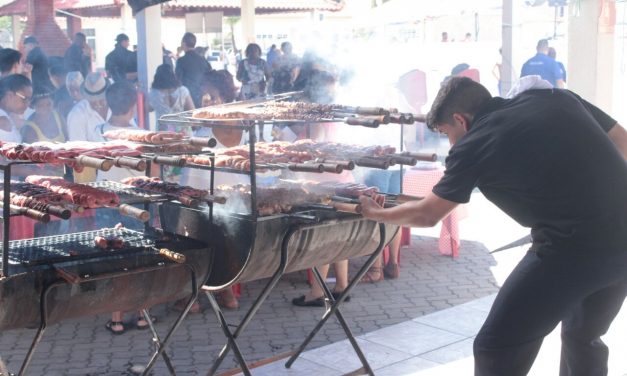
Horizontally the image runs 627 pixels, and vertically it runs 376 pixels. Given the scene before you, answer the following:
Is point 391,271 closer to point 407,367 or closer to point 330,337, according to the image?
point 330,337

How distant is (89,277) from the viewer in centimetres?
337

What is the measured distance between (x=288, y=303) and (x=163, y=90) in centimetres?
307

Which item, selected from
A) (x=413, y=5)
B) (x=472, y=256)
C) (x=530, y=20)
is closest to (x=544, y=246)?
(x=472, y=256)

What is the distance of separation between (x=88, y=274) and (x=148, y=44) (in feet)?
20.1

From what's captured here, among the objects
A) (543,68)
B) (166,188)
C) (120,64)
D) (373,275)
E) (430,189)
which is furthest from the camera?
(543,68)

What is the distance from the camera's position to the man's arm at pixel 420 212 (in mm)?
3395

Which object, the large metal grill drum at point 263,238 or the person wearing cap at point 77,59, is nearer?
the large metal grill drum at point 263,238

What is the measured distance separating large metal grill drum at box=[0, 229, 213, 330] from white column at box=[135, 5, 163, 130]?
17.4 ft

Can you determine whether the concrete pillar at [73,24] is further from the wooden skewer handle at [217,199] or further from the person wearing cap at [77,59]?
the wooden skewer handle at [217,199]

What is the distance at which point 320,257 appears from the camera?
440cm

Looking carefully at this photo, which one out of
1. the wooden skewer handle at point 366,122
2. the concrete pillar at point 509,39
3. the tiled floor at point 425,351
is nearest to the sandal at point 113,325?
the tiled floor at point 425,351

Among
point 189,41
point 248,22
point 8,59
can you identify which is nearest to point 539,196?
point 8,59

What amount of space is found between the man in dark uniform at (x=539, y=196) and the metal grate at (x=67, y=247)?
1567 millimetres

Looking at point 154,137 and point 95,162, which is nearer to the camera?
point 95,162
